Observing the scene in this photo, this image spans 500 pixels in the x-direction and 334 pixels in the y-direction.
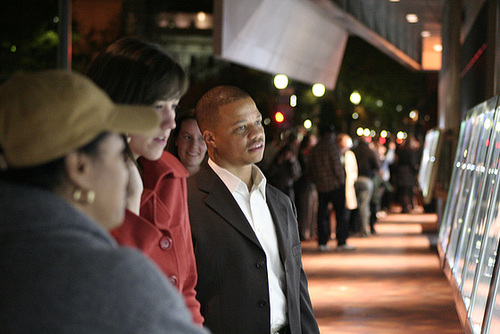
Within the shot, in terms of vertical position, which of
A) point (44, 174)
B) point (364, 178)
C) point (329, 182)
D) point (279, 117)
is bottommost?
point (364, 178)

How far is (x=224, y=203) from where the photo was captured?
375cm

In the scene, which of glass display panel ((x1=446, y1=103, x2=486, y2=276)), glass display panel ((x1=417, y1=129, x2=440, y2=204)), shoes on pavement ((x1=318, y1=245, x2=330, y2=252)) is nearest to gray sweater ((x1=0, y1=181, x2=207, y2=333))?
glass display panel ((x1=446, y1=103, x2=486, y2=276))

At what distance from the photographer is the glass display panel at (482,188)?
17.8ft

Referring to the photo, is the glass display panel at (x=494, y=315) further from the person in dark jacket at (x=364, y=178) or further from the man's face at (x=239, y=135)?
the person in dark jacket at (x=364, y=178)

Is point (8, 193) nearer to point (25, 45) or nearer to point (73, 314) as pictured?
point (73, 314)

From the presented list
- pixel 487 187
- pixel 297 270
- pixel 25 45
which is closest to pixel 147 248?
pixel 297 270

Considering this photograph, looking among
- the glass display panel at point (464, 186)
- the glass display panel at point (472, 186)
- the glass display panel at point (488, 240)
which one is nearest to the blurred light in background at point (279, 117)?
the glass display panel at point (464, 186)

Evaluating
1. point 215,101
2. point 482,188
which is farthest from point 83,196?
point 482,188

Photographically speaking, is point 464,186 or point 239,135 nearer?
point 239,135

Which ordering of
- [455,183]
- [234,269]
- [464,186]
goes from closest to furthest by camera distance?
1. [234,269]
2. [464,186]
3. [455,183]

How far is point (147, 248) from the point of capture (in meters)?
2.52

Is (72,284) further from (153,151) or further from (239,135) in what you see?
(239,135)

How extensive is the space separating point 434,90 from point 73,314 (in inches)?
2066

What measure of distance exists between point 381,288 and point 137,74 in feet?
27.9
